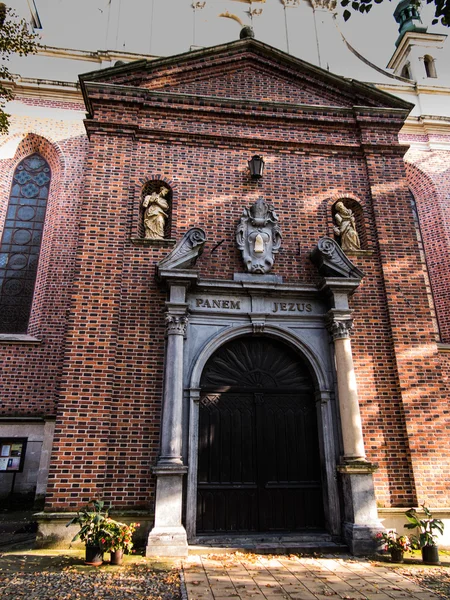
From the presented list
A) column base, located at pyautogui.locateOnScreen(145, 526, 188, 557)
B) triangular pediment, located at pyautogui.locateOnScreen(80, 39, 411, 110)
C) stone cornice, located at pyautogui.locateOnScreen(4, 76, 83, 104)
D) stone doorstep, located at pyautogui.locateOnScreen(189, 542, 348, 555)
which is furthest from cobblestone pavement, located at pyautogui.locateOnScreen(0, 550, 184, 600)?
stone cornice, located at pyautogui.locateOnScreen(4, 76, 83, 104)

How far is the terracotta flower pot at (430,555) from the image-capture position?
19.1 ft

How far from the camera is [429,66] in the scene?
17.5 meters

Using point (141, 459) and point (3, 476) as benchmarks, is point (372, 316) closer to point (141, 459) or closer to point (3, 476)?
point (141, 459)

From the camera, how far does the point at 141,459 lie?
6.73 m

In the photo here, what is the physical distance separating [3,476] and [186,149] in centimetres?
753

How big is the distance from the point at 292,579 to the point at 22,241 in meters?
9.73

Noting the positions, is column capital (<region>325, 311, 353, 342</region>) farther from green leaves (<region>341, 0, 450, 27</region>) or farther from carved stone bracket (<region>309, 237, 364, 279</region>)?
green leaves (<region>341, 0, 450, 27</region>)

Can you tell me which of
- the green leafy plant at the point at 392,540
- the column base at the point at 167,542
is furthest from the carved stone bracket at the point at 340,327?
the column base at the point at 167,542

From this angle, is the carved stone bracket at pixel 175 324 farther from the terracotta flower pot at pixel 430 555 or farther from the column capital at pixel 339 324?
the terracotta flower pot at pixel 430 555

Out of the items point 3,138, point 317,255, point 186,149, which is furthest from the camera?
point 3,138

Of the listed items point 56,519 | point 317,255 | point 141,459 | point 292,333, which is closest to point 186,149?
point 317,255

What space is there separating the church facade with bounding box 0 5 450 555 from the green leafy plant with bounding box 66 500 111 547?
0.57 m

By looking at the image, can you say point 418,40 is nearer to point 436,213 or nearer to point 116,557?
point 436,213

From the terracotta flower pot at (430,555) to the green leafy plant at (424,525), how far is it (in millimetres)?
62
